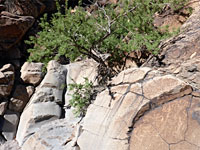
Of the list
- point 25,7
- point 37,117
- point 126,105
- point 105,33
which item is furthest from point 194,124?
point 25,7

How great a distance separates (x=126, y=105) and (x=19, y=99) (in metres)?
4.95

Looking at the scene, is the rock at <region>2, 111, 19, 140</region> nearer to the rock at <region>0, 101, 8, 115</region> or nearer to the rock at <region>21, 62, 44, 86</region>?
the rock at <region>0, 101, 8, 115</region>

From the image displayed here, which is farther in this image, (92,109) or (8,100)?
(8,100)

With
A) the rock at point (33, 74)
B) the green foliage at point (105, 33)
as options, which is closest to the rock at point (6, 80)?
the rock at point (33, 74)

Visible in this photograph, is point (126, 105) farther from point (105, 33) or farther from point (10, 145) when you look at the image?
point (10, 145)

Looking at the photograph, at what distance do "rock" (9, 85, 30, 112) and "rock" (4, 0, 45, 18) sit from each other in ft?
9.37

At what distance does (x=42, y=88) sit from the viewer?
16.9ft

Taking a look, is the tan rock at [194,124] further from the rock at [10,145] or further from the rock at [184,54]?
the rock at [10,145]

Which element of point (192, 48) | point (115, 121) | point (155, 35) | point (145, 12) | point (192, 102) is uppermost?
point (145, 12)

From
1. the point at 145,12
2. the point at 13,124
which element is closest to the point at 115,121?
the point at 145,12

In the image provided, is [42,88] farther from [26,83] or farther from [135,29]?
[135,29]

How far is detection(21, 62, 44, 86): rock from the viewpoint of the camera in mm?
6324


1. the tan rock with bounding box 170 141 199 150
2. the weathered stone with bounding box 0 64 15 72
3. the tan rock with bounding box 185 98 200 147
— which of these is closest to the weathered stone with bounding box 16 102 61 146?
the weathered stone with bounding box 0 64 15 72

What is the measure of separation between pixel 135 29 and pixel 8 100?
473cm
